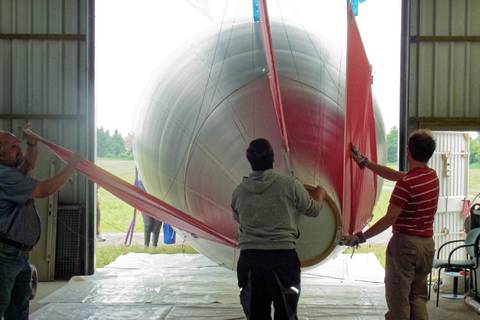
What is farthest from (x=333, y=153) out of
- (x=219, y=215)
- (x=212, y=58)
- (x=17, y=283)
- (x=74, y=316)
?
(x=74, y=316)

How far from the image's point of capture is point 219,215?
4.92m

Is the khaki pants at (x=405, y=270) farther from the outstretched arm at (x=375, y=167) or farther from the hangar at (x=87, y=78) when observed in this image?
the hangar at (x=87, y=78)

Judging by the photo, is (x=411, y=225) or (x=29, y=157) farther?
(x=29, y=157)

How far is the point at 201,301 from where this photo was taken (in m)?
6.85

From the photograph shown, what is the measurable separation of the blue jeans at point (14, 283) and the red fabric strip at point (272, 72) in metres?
1.91

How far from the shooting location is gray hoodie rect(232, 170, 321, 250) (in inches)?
149

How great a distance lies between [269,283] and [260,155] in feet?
2.48

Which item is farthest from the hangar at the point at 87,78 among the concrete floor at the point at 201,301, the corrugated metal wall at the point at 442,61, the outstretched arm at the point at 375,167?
the outstretched arm at the point at 375,167

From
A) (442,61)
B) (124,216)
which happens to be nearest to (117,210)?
(124,216)

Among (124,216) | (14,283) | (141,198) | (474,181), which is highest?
(141,198)

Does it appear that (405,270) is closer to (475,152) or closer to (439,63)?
(439,63)

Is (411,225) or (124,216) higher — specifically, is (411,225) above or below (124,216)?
above

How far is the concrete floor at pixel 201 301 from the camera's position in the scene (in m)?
6.25

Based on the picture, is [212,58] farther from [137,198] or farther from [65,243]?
[65,243]
